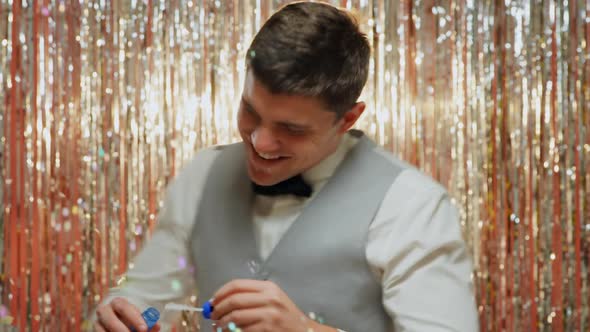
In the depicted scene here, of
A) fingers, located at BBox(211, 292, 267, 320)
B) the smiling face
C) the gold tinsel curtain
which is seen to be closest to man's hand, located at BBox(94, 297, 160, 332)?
fingers, located at BBox(211, 292, 267, 320)

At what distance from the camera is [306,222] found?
106 centimetres

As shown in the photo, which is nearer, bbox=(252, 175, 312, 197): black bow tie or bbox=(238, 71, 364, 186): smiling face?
bbox=(238, 71, 364, 186): smiling face

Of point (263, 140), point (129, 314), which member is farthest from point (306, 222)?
point (129, 314)

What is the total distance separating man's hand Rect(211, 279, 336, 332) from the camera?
2.97ft

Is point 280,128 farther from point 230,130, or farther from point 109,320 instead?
point 230,130

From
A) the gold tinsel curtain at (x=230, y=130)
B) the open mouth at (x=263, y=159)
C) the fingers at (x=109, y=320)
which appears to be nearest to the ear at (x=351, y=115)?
the open mouth at (x=263, y=159)

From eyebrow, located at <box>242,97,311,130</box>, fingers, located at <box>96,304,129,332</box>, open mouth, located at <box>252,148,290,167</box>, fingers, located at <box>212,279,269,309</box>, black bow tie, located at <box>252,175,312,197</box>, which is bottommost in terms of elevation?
fingers, located at <box>96,304,129,332</box>

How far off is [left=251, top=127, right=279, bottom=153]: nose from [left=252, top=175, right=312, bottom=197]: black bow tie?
0.12m

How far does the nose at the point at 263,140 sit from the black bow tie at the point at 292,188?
118 millimetres

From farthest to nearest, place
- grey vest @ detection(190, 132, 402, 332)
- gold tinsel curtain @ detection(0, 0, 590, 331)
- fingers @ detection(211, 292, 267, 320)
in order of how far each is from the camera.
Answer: gold tinsel curtain @ detection(0, 0, 590, 331), grey vest @ detection(190, 132, 402, 332), fingers @ detection(211, 292, 267, 320)

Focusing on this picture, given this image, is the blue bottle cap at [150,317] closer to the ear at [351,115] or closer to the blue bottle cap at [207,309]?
the blue bottle cap at [207,309]

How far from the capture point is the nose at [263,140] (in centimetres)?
97

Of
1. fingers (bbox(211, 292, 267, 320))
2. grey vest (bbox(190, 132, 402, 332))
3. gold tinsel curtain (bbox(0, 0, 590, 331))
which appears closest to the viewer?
fingers (bbox(211, 292, 267, 320))

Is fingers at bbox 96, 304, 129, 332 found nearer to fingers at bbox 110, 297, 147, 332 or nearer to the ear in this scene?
fingers at bbox 110, 297, 147, 332
